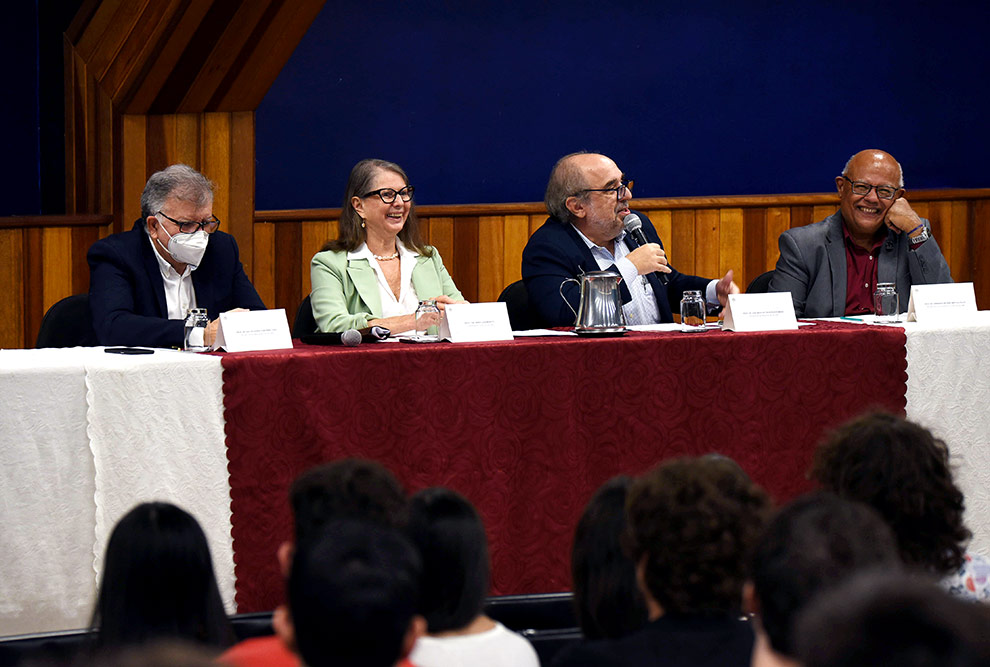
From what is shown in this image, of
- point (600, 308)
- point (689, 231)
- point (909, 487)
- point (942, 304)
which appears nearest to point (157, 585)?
point (909, 487)

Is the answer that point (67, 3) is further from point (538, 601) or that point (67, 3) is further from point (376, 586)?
point (376, 586)

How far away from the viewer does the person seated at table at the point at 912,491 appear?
1.66m

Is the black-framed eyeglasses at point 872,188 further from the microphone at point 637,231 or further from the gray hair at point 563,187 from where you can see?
the gray hair at point 563,187

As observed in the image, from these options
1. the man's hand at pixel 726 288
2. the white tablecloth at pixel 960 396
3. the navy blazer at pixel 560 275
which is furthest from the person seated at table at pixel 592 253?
the white tablecloth at pixel 960 396

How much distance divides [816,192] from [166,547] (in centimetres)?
452

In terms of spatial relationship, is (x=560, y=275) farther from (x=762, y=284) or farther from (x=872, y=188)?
(x=872, y=188)

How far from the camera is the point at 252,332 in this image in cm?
288

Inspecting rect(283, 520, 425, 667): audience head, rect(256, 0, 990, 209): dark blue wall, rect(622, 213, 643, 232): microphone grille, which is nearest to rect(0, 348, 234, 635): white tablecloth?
rect(622, 213, 643, 232): microphone grille

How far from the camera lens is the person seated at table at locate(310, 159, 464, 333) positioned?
3.59m

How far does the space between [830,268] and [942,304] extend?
1.91ft

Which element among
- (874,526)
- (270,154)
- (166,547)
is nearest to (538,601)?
(166,547)

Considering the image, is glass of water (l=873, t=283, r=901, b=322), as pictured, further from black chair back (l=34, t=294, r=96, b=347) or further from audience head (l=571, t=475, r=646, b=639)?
black chair back (l=34, t=294, r=96, b=347)

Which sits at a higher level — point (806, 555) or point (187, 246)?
point (187, 246)

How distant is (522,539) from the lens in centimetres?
290
